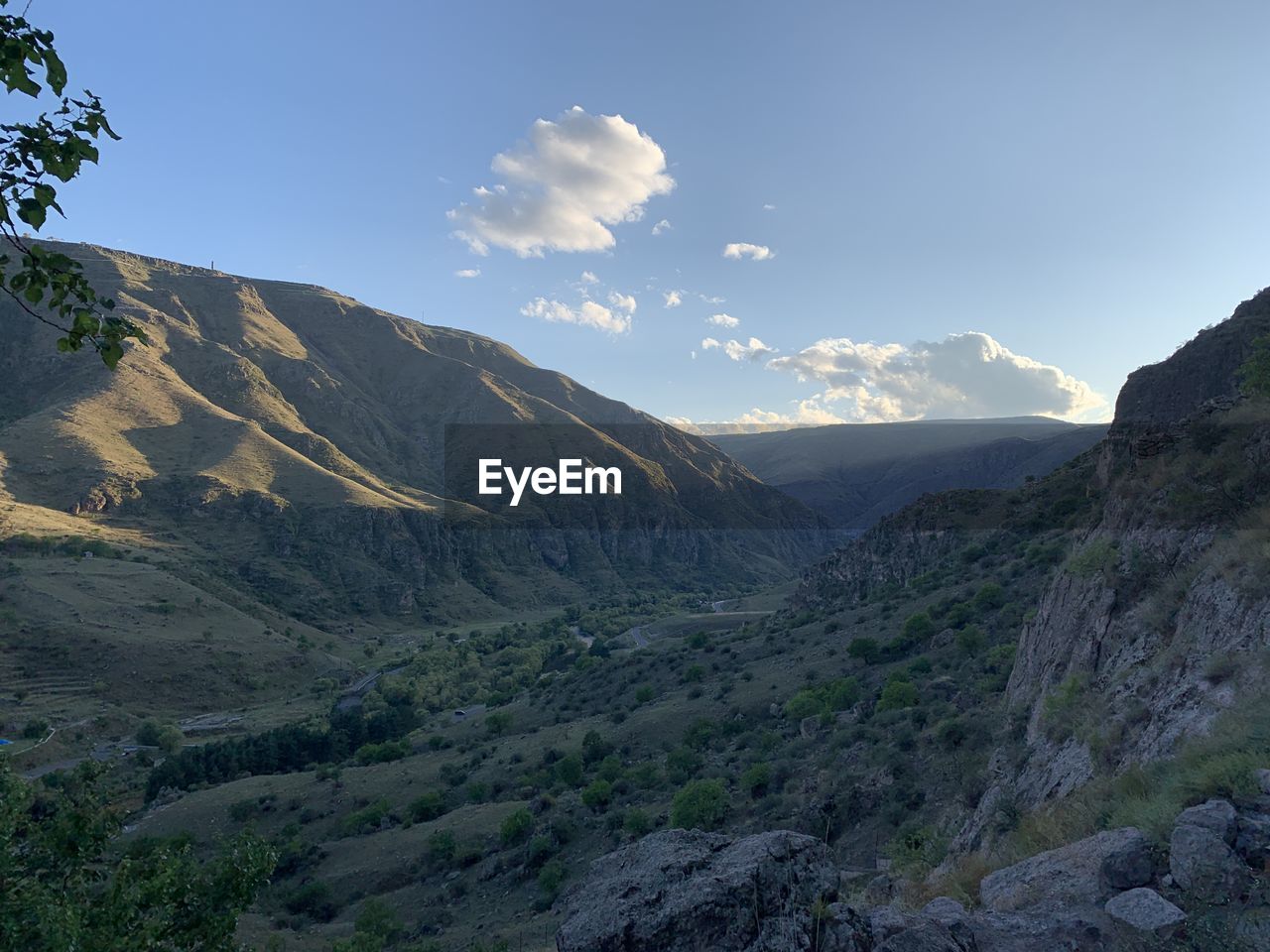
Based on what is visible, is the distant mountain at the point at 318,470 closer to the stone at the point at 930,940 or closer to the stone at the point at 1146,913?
the stone at the point at 930,940

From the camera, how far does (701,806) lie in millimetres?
24000

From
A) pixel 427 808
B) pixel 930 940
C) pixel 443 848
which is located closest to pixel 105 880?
pixel 930 940

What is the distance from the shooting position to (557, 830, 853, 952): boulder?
5.32 meters

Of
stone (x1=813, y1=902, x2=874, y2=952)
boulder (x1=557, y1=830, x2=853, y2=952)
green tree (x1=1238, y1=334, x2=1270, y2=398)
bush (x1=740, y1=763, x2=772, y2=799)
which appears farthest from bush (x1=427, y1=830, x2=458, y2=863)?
green tree (x1=1238, y1=334, x2=1270, y2=398)

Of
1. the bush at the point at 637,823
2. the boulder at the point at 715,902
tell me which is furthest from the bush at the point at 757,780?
the boulder at the point at 715,902

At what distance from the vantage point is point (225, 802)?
37.9 metres

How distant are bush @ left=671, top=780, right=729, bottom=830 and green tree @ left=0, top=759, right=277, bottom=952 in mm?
19101

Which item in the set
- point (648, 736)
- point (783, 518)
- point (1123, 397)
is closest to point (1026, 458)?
point (783, 518)

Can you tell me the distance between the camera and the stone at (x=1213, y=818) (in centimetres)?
527

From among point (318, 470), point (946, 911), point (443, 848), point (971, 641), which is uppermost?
point (318, 470)

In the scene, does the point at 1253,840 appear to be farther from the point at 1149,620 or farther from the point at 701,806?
the point at 701,806

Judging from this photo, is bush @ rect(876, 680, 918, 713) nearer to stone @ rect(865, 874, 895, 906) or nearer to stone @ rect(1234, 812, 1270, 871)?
stone @ rect(865, 874, 895, 906)

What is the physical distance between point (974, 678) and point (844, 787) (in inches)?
334

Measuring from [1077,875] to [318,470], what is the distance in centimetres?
12304
